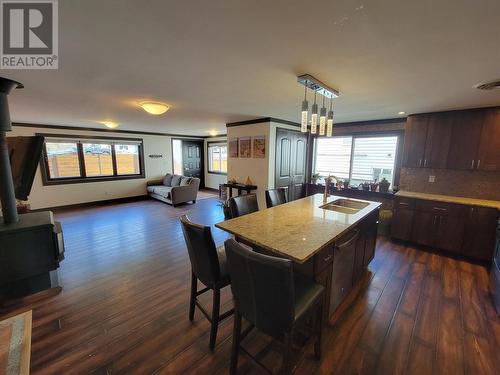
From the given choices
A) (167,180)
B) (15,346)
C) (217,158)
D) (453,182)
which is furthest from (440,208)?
(167,180)

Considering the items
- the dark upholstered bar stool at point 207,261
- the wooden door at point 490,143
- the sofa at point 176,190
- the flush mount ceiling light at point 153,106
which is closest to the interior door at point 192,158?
the sofa at point 176,190

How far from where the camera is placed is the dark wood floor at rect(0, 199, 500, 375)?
156cm

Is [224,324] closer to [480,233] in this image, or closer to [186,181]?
[480,233]

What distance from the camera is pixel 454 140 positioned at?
3.38m

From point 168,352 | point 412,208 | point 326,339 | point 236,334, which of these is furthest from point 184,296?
point 412,208

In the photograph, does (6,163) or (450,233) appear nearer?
(6,163)

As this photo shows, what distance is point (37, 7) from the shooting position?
1171 millimetres

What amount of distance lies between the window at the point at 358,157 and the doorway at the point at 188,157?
5031 millimetres

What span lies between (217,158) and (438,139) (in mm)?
6603

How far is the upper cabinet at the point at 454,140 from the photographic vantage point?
122 inches

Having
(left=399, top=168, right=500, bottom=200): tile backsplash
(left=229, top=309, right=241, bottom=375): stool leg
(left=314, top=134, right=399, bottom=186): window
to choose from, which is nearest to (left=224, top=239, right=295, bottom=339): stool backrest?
(left=229, top=309, right=241, bottom=375): stool leg

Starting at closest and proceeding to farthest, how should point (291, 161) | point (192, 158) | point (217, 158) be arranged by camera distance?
point (291, 161), point (217, 158), point (192, 158)

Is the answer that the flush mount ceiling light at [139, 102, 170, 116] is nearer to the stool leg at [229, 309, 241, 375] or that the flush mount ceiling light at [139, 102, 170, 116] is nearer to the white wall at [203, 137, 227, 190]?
the stool leg at [229, 309, 241, 375]

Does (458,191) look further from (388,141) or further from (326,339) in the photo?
(326,339)
